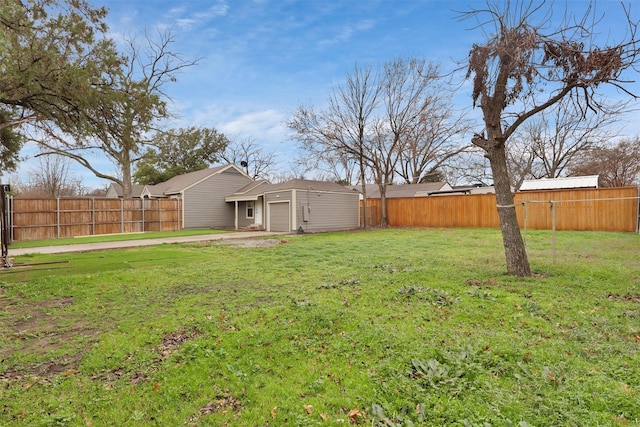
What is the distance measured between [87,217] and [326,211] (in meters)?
12.2

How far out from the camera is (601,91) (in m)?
5.39

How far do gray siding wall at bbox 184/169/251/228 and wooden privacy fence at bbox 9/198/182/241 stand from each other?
84 centimetres

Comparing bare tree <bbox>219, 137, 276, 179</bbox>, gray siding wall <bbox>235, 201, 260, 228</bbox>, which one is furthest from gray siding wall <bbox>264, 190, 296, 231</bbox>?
bare tree <bbox>219, 137, 276, 179</bbox>

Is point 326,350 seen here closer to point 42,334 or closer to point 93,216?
point 42,334

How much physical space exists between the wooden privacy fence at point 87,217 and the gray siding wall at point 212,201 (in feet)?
2.77

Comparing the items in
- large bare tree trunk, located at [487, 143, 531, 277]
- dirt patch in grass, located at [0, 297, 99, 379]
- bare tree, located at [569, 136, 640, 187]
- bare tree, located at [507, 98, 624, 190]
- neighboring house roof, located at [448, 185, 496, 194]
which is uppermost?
bare tree, located at [507, 98, 624, 190]

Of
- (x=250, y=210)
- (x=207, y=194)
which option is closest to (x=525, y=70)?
(x=250, y=210)

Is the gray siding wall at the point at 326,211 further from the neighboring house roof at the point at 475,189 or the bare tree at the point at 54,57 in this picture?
the bare tree at the point at 54,57

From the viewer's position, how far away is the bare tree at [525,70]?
16.2 feet

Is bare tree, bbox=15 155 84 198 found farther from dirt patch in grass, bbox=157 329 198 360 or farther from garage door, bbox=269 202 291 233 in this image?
dirt patch in grass, bbox=157 329 198 360

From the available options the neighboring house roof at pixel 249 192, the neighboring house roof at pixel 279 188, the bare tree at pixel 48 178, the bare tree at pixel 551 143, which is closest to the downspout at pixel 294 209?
the neighboring house roof at pixel 279 188

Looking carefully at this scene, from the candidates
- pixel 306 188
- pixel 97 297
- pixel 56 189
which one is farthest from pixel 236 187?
pixel 56 189

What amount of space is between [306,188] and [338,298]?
13.7 metres

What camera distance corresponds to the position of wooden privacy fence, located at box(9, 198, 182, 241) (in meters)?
14.0
